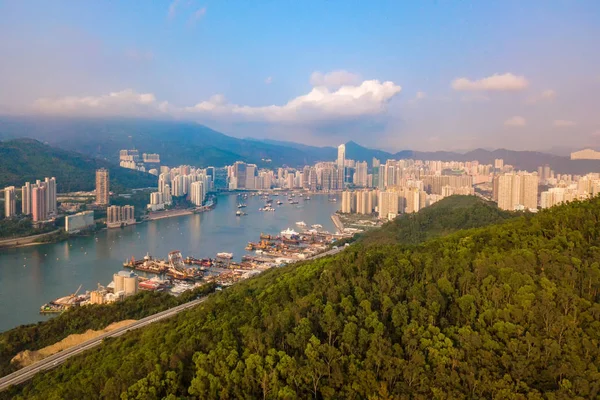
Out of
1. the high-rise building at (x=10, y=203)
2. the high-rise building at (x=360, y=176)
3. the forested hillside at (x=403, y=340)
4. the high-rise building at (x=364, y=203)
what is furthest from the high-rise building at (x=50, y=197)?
the high-rise building at (x=360, y=176)

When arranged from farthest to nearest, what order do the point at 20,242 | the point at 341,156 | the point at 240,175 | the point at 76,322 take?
1. the point at 341,156
2. the point at 240,175
3. the point at 20,242
4. the point at 76,322

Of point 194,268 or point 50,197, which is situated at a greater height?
point 50,197

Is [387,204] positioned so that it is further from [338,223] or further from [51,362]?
[51,362]

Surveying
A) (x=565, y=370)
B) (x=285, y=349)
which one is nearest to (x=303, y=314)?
(x=285, y=349)

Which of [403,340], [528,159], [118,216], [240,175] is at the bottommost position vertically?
[118,216]

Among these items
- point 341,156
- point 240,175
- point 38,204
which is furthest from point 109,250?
point 341,156

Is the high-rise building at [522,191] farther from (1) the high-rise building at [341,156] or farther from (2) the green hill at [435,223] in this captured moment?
(1) the high-rise building at [341,156]
